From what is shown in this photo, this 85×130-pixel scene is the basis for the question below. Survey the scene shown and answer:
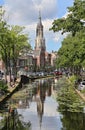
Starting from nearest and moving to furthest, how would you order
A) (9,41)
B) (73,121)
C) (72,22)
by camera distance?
(73,121)
(72,22)
(9,41)

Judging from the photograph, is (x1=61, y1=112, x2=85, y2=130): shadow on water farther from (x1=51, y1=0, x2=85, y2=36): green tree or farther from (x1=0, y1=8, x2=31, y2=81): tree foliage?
(x1=0, y1=8, x2=31, y2=81): tree foliage

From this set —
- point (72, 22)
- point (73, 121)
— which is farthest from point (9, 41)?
point (73, 121)

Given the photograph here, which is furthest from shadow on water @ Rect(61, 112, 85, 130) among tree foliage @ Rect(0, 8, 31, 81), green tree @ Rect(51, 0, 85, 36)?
tree foliage @ Rect(0, 8, 31, 81)

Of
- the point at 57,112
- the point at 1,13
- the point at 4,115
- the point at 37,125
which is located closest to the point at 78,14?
the point at 57,112

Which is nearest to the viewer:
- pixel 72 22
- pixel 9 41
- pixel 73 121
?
pixel 73 121

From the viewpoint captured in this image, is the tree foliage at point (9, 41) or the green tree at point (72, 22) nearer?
the green tree at point (72, 22)

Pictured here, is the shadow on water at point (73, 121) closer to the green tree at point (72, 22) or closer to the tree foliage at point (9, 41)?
the green tree at point (72, 22)

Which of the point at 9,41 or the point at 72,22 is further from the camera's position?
the point at 9,41

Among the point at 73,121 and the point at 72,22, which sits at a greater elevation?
the point at 72,22

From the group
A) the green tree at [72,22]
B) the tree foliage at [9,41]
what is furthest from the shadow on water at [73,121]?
the tree foliage at [9,41]

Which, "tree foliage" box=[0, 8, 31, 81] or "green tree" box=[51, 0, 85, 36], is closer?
"green tree" box=[51, 0, 85, 36]

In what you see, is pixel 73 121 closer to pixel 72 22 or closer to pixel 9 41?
pixel 72 22

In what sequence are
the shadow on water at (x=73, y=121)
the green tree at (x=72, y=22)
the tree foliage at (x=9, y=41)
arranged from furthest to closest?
the tree foliage at (x=9, y=41) → the green tree at (x=72, y=22) → the shadow on water at (x=73, y=121)

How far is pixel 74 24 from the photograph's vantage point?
2003 inches
